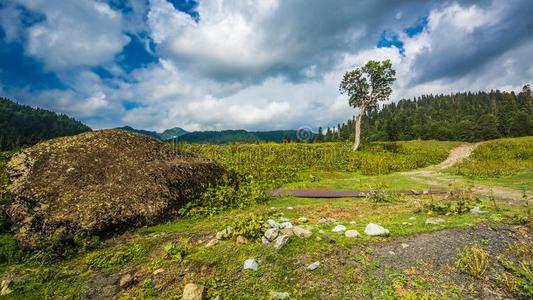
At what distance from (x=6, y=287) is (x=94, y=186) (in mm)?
3195

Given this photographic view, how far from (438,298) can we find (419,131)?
93775mm

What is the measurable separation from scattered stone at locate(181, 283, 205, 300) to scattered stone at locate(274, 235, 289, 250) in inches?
56.8

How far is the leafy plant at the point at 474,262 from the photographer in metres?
3.92

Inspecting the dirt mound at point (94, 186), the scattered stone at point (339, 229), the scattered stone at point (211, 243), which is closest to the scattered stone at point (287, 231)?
the scattered stone at point (339, 229)

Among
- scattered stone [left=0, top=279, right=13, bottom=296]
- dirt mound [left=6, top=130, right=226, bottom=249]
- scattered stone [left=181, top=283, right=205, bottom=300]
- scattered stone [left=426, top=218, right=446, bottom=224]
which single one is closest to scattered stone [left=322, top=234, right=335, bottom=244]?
scattered stone [left=181, top=283, right=205, bottom=300]

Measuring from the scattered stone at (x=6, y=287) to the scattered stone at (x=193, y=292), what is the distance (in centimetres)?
309

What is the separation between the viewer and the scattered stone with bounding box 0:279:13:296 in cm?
445

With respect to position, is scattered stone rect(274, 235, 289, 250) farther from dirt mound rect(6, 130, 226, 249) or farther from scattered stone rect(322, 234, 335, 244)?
dirt mound rect(6, 130, 226, 249)

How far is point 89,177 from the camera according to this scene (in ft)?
25.1

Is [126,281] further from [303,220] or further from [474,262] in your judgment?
[474,262]

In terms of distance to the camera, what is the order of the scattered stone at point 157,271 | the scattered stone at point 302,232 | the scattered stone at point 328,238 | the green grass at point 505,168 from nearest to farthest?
the scattered stone at point 157,271, the scattered stone at point 328,238, the scattered stone at point 302,232, the green grass at point 505,168

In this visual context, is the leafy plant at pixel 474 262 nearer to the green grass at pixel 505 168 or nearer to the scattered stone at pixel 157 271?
the scattered stone at pixel 157 271

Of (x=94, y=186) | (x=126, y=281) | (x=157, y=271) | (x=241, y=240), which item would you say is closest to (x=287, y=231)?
(x=241, y=240)

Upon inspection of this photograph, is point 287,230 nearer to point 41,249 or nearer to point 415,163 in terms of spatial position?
point 41,249
